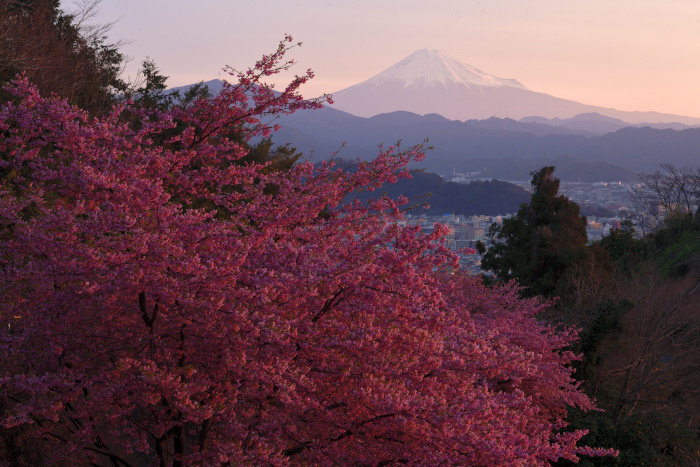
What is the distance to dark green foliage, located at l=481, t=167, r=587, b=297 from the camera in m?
23.8

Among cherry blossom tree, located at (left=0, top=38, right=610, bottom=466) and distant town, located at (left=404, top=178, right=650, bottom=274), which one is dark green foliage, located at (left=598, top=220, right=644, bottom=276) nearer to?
distant town, located at (left=404, top=178, right=650, bottom=274)

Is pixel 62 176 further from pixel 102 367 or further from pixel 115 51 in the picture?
pixel 115 51

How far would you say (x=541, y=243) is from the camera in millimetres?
24516

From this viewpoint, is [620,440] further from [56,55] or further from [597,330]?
[56,55]

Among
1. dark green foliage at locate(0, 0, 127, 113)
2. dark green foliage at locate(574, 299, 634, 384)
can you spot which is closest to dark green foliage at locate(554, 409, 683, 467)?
dark green foliage at locate(574, 299, 634, 384)

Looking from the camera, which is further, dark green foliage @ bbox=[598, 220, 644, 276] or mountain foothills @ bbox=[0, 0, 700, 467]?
dark green foliage @ bbox=[598, 220, 644, 276]

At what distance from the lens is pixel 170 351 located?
557 centimetres

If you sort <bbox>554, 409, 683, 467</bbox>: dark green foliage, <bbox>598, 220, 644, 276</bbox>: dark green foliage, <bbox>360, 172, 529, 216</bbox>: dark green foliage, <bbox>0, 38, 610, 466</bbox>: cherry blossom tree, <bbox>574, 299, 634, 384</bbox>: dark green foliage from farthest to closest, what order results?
1. <bbox>360, 172, 529, 216</bbox>: dark green foliage
2. <bbox>598, 220, 644, 276</bbox>: dark green foliage
3. <bbox>574, 299, 634, 384</bbox>: dark green foliage
4. <bbox>554, 409, 683, 467</bbox>: dark green foliage
5. <bbox>0, 38, 610, 466</bbox>: cherry blossom tree

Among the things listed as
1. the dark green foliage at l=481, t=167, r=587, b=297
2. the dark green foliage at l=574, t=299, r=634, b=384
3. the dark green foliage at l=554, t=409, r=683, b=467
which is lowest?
the dark green foliage at l=554, t=409, r=683, b=467

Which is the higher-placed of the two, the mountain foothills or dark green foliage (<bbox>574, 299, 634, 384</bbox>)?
the mountain foothills

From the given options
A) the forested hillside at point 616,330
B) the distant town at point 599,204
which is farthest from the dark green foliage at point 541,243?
the distant town at point 599,204

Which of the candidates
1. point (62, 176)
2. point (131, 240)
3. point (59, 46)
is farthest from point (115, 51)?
point (131, 240)

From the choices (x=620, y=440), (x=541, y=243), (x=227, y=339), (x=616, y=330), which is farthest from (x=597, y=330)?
(x=227, y=339)

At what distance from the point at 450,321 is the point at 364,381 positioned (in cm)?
129
